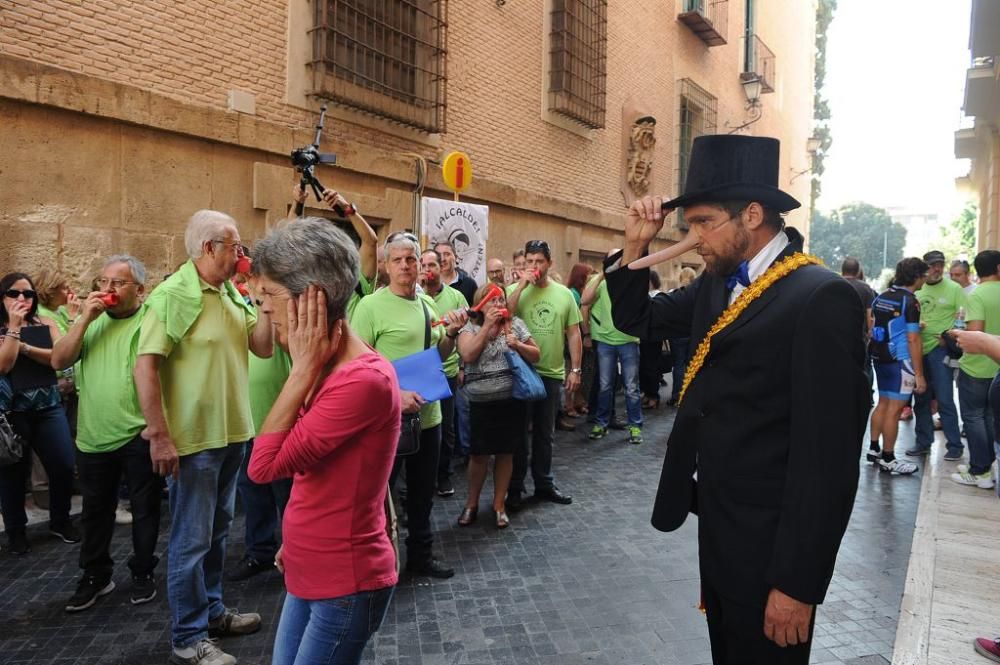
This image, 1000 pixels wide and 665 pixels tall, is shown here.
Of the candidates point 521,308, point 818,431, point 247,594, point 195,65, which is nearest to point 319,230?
point 818,431

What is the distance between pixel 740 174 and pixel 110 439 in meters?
3.47

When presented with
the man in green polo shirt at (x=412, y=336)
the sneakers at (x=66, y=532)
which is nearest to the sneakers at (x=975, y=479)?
the man in green polo shirt at (x=412, y=336)

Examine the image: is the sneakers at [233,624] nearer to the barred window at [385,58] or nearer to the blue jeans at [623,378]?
the blue jeans at [623,378]

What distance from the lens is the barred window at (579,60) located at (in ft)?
38.3

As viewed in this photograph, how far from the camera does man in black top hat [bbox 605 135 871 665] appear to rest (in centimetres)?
182

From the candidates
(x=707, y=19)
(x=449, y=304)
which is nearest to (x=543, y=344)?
(x=449, y=304)

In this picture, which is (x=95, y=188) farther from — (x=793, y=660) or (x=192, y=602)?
(x=793, y=660)

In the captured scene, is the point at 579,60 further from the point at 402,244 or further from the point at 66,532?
the point at 66,532

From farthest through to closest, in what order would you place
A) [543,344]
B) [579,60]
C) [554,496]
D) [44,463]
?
1. [579,60]
2. [543,344]
3. [554,496]
4. [44,463]

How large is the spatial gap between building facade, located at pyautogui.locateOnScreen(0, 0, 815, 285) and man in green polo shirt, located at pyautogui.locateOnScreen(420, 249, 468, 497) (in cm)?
263

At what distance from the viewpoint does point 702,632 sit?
359cm

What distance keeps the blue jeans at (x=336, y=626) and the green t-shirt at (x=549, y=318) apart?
388 cm

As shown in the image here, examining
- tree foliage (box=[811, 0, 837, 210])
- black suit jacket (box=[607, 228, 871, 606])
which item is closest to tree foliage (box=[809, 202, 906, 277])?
tree foliage (box=[811, 0, 837, 210])

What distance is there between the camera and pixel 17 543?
459 centimetres
